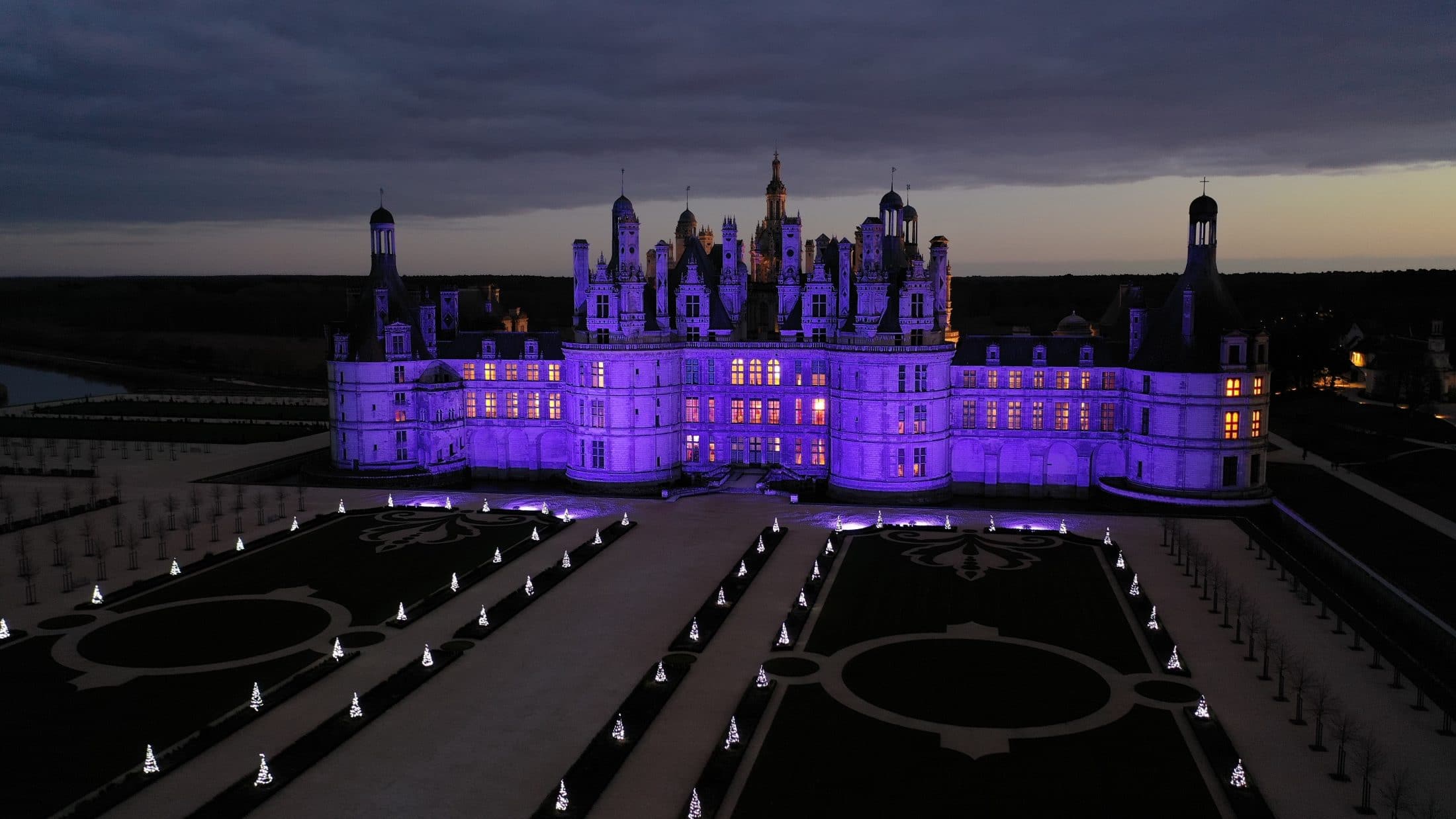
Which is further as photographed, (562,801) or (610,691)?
(610,691)

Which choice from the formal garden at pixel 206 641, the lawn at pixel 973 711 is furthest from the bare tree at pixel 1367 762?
the formal garden at pixel 206 641

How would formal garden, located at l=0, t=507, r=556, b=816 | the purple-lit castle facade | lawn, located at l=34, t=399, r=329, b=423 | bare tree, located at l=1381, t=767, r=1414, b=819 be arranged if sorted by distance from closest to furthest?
bare tree, located at l=1381, t=767, r=1414, b=819, formal garden, located at l=0, t=507, r=556, b=816, the purple-lit castle facade, lawn, located at l=34, t=399, r=329, b=423

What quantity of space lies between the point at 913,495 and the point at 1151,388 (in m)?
15.1

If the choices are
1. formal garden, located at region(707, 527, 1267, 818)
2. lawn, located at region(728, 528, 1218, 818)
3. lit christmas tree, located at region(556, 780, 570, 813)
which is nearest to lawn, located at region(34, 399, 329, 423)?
lawn, located at region(728, 528, 1218, 818)

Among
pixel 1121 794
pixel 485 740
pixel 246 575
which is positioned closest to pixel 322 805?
pixel 485 740

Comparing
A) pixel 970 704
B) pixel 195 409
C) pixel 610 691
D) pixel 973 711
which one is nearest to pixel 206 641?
pixel 610 691

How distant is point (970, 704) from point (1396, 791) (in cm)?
1144

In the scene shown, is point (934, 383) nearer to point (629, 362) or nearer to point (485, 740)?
point (629, 362)

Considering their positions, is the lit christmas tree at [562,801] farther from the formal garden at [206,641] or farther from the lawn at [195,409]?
the lawn at [195,409]

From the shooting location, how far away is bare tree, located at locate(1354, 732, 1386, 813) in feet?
88.5

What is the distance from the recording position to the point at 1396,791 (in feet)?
87.0

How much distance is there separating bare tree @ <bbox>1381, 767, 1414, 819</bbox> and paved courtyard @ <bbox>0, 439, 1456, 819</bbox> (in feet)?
1.81

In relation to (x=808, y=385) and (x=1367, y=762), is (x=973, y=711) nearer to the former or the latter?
(x=1367, y=762)

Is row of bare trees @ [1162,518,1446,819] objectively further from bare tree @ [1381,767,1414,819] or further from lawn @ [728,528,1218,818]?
lawn @ [728,528,1218,818]
